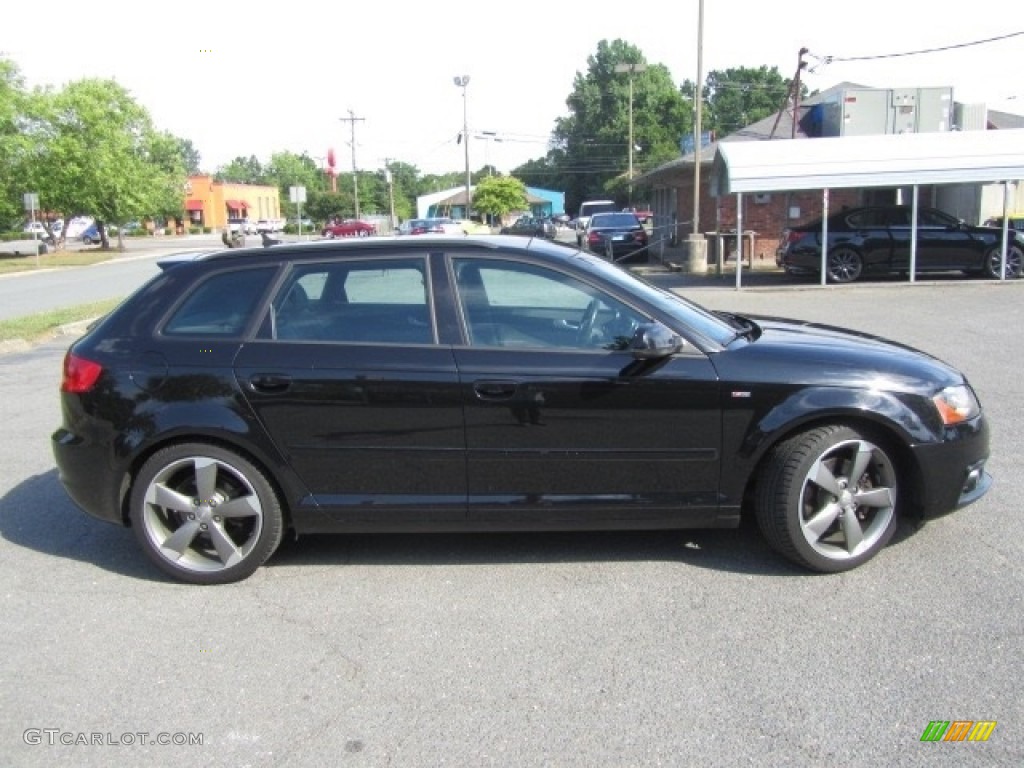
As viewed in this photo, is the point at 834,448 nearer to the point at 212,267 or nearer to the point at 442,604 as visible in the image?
the point at 442,604

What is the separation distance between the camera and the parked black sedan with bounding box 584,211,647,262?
25.2 metres

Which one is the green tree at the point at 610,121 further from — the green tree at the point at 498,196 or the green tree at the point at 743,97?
the green tree at the point at 498,196

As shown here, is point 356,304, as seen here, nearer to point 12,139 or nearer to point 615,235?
point 615,235

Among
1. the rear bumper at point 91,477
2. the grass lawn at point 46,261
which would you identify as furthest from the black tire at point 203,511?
the grass lawn at point 46,261

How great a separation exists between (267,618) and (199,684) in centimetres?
57

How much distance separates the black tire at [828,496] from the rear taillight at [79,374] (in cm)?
324

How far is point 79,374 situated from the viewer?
448 centimetres

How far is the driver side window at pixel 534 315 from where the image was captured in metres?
4.34

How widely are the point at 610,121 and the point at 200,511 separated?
94.8 metres

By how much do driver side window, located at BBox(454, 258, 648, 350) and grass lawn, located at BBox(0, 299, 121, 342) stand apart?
36.3 ft

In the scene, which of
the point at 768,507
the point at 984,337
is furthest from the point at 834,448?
Answer: the point at 984,337

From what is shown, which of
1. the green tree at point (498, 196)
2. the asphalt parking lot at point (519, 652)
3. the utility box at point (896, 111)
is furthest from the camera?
the green tree at point (498, 196)

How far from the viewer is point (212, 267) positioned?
4.57 metres

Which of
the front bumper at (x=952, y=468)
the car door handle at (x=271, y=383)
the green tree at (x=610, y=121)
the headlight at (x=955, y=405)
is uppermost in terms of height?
the green tree at (x=610, y=121)
